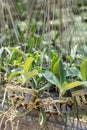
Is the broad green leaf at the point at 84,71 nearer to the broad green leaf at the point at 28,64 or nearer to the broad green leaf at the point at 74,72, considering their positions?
the broad green leaf at the point at 74,72

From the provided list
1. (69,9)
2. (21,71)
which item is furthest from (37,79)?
(69,9)

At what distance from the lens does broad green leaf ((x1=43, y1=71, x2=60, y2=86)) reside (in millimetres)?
691

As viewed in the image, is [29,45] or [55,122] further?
[29,45]

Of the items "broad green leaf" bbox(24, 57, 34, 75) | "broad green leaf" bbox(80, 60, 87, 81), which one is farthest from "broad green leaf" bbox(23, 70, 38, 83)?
"broad green leaf" bbox(80, 60, 87, 81)

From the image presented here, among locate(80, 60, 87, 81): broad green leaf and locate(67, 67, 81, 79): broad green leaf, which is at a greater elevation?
locate(80, 60, 87, 81): broad green leaf

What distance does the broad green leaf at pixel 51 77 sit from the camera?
0.69 meters

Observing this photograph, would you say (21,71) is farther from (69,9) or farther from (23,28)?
(23,28)

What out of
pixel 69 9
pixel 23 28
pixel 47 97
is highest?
pixel 69 9

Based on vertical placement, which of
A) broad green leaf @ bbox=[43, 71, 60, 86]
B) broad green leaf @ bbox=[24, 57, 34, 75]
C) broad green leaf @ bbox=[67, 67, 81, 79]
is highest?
broad green leaf @ bbox=[24, 57, 34, 75]

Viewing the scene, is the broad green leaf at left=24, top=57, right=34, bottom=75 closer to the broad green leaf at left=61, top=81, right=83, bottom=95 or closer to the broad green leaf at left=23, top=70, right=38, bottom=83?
the broad green leaf at left=23, top=70, right=38, bottom=83

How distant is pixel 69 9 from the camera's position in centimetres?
81

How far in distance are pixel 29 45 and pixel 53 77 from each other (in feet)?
1.01

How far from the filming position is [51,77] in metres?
0.70

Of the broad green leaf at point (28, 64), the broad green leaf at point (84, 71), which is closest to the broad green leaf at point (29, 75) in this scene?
the broad green leaf at point (28, 64)
